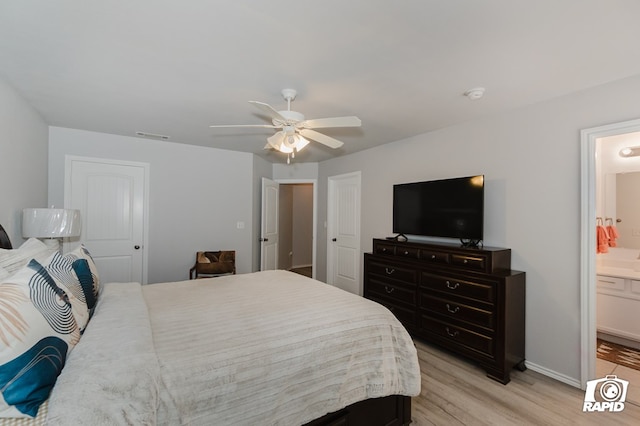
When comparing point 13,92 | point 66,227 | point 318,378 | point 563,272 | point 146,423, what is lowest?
point 318,378

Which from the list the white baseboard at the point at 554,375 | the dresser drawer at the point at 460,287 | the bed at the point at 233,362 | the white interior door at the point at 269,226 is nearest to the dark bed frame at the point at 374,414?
the bed at the point at 233,362

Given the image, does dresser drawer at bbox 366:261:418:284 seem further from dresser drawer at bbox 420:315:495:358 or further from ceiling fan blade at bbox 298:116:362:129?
ceiling fan blade at bbox 298:116:362:129

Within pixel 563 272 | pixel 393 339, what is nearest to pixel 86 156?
pixel 393 339

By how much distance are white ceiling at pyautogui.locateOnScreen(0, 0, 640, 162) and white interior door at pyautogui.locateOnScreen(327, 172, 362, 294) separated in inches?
79.8

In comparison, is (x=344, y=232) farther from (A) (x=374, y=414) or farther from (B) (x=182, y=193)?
(A) (x=374, y=414)

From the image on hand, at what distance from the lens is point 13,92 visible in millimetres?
2475

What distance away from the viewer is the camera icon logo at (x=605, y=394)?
2.17 meters

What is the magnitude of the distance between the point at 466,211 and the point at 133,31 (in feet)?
9.88

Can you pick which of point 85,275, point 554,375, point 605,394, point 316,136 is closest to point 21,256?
point 85,275

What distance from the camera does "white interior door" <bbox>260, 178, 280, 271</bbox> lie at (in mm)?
4980

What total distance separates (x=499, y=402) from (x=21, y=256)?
332 centimetres

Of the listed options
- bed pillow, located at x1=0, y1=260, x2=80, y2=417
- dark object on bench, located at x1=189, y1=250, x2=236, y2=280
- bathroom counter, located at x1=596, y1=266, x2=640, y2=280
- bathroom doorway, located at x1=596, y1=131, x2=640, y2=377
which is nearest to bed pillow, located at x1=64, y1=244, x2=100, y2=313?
bed pillow, located at x1=0, y1=260, x2=80, y2=417

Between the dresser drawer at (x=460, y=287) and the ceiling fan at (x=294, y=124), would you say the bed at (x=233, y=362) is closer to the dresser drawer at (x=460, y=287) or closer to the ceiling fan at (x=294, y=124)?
the dresser drawer at (x=460, y=287)

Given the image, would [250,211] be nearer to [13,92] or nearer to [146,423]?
[13,92]
